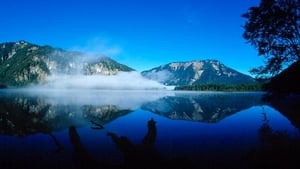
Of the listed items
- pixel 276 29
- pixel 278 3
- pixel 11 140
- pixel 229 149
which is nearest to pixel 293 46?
pixel 276 29

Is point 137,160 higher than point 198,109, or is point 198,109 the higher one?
point 137,160

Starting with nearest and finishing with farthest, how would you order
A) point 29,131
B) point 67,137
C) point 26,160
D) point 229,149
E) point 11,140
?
point 26,160, point 229,149, point 11,140, point 67,137, point 29,131

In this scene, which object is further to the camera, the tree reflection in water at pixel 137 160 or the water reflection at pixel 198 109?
the water reflection at pixel 198 109

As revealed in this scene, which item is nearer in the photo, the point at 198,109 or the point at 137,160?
the point at 137,160

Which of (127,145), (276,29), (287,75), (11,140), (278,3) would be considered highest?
(278,3)

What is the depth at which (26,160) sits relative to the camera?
22250mm

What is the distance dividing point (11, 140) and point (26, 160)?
11.0 metres

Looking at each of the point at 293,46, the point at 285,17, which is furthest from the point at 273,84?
the point at 285,17

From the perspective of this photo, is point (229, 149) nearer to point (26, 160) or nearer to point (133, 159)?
point (133, 159)

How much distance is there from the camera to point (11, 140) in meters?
31.6

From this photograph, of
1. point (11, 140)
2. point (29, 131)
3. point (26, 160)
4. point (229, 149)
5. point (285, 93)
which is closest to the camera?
point (285, 93)

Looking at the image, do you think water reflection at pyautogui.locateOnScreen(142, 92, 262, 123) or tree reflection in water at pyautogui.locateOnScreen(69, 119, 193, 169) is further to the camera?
water reflection at pyautogui.locateOnScreen(142, 92, 262, 123)

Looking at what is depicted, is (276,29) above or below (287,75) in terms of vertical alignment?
above

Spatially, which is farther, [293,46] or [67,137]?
[67,137]
